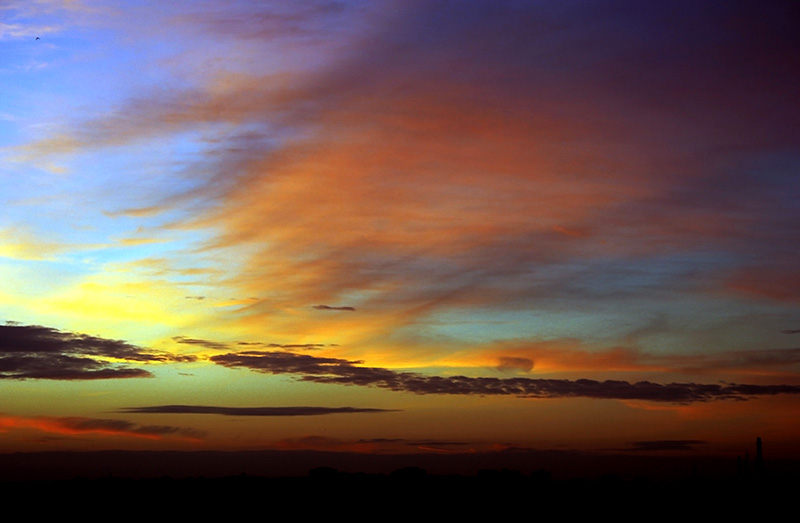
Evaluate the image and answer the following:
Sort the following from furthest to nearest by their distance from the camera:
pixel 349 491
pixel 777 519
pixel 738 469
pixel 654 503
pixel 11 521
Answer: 1. pixel 738 469
2. pixel 349 491
3. pixel 654 503
4. pixel 777 519
5. pixel 11 521

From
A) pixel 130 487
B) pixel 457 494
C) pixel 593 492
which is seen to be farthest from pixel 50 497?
pixel 593 492

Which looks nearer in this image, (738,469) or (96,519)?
(96,519)

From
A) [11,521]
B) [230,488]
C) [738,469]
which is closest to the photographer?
[11,521]

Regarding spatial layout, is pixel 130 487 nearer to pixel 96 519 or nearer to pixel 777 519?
Result: pixel 96 519

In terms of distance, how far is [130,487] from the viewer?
458ft

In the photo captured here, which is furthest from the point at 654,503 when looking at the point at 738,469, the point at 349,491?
the point at 738,469

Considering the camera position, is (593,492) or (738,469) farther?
(738,469)

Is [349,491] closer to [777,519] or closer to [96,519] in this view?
[96,519]

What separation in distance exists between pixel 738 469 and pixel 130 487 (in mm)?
126121

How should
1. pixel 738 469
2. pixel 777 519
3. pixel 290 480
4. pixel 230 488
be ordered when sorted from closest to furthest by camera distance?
pixel 777 519, pixel 230 488, pixel 290 480, pixel 738 469

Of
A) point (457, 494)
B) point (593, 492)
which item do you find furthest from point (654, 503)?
point (457, 494)

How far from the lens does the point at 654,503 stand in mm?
124125

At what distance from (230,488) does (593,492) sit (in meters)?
61.9

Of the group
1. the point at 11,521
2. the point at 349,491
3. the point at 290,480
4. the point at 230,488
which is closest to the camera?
the point at 11,521
